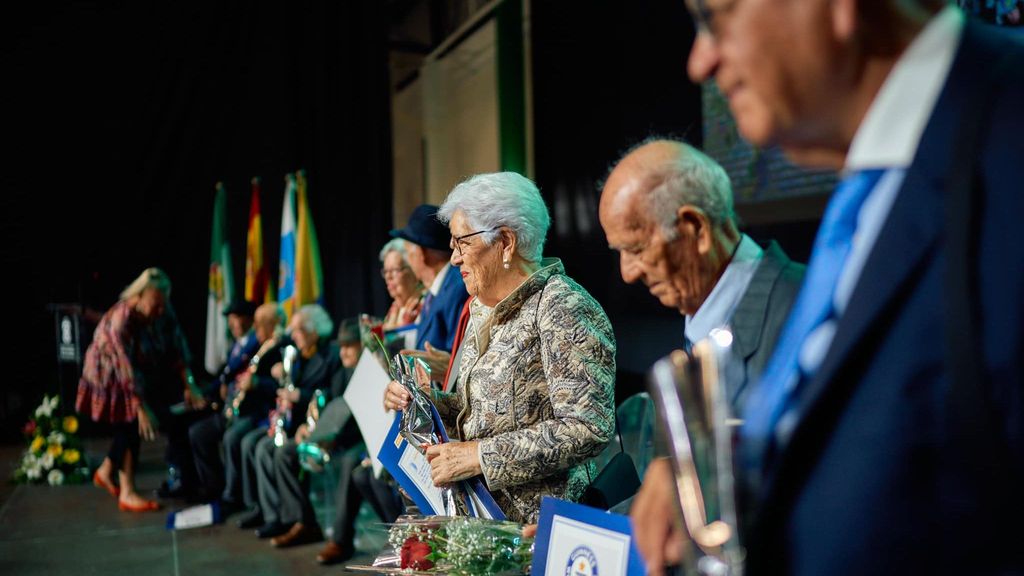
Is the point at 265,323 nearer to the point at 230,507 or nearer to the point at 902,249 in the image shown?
the point at 230,507

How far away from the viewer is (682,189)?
1.17 metres

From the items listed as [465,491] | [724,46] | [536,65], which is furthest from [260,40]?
[724,46]

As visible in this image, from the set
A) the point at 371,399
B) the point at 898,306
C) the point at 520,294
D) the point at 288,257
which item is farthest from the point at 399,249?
the point at 898,306

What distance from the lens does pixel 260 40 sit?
794 cm

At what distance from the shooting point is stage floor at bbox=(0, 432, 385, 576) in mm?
3979

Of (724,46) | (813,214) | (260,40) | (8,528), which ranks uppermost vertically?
(260,40)

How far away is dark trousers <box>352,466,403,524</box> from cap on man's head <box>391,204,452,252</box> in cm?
104

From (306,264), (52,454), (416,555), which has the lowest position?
(52,454)

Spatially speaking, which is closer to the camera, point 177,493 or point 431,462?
point 431,462

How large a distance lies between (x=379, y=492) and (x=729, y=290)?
9.13 ft

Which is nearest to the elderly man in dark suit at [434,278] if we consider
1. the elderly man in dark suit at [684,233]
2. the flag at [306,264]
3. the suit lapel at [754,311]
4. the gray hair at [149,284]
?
the elderly man in dark suit at [684,233]

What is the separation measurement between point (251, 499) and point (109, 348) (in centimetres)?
149

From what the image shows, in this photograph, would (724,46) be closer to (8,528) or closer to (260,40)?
(8,528)

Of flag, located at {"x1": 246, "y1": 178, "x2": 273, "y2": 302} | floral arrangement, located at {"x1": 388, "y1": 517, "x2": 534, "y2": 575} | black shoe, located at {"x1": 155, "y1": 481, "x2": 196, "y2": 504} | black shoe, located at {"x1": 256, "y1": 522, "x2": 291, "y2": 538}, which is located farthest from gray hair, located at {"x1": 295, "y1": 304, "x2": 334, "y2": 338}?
floral arrangement, located at {"x1": 388, "y1": 517, "x2": 534, "y2": 575}
